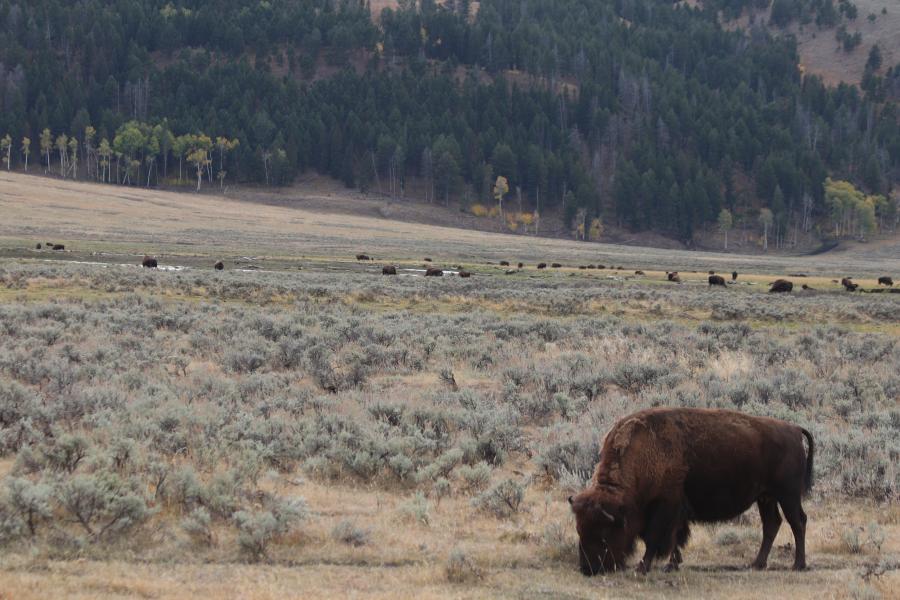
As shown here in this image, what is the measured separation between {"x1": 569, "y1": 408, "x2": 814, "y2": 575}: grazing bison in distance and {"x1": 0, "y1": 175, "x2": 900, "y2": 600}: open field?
264 millimetres

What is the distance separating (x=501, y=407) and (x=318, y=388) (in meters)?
3.73

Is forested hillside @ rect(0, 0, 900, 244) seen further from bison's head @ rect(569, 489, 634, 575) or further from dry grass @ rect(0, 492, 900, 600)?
bison's head @ rect(569, 489, 634, 575)

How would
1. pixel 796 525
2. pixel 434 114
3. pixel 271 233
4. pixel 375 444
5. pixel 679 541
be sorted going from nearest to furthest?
1. pixel 679 541
2. pixel 796 525
3. pixel 375 444
4. pixel 271 233
5. pixel 434 114

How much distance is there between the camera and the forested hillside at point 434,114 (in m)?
140

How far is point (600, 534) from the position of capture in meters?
6.24

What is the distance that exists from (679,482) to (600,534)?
816 mm

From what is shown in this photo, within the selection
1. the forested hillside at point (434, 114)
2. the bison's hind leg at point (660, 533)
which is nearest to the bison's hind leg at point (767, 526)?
the bison's hind leg at point (660, 533)

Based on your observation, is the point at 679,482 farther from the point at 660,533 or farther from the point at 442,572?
the point at 442,572

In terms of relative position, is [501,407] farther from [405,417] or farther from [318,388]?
[318,388]

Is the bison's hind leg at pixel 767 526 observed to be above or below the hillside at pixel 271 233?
below

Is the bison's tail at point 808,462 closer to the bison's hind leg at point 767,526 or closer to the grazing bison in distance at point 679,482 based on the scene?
the grazing bison in distance at point 679,482

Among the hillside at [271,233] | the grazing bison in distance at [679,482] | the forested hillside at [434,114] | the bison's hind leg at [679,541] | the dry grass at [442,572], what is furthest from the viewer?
the forested hillside at [434,114]

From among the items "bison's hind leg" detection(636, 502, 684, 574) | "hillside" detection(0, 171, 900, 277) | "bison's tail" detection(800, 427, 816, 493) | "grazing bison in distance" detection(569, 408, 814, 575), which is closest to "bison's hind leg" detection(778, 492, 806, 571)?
"grazing bison in distance" detection(569, 408, 814, 575)

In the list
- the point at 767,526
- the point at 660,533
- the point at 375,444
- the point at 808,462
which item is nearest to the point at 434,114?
the point at 375,444
